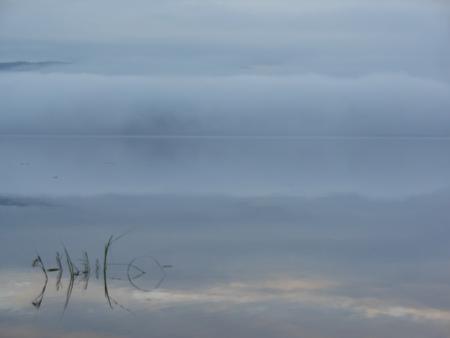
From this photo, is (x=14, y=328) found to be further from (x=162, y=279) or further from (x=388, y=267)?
(x=388, y=267)

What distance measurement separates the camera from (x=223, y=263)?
1397 centimetres

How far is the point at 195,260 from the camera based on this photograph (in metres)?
14.1

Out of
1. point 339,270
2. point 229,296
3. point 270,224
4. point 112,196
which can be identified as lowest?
point 229,296

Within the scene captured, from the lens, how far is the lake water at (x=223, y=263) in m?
9.70

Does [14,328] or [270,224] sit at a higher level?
[270,224]

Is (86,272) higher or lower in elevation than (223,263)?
lower

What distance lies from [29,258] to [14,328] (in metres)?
4.77

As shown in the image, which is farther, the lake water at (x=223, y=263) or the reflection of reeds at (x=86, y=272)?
the reflection of reeds at (x=86, y=272)

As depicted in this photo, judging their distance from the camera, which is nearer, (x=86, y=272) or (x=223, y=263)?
(x=86, y=272)

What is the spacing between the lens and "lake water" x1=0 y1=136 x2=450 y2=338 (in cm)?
970

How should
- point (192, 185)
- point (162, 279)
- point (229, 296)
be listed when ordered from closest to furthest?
point (229, 296) → point (162, 279) → point (192, 185)

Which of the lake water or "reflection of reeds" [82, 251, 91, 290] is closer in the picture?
the lake water

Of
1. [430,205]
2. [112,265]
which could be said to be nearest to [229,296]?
[112,265]

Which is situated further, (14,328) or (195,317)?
(195,317)
